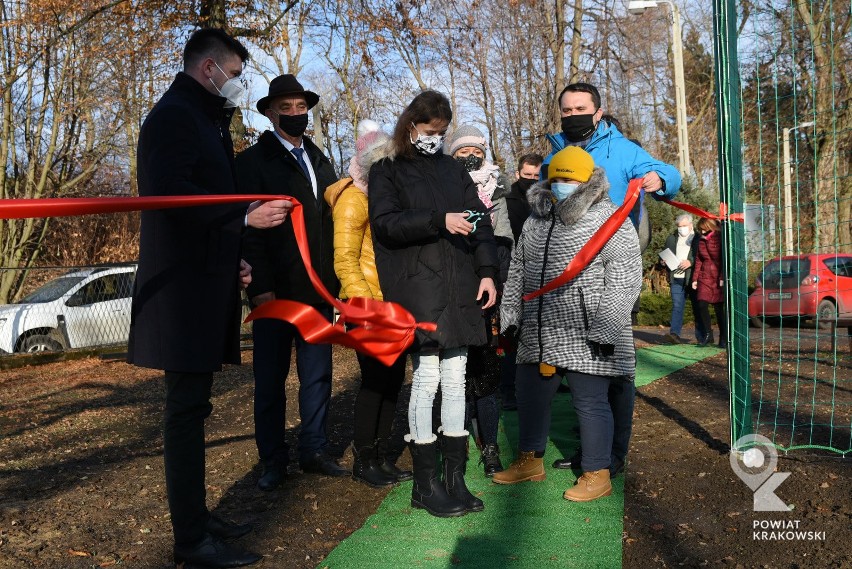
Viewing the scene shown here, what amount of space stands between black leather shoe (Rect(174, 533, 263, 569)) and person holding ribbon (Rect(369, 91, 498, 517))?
3.29 ft

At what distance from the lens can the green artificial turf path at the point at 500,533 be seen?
3787mm

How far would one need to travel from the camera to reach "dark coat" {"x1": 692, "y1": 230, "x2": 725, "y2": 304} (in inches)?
474

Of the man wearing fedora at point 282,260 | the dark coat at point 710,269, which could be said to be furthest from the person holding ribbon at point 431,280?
the dark coat at point 710,269

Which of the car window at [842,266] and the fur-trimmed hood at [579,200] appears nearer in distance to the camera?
the fur-trimmed hood at [579,200]

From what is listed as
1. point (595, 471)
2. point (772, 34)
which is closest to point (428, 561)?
point (595, 471)

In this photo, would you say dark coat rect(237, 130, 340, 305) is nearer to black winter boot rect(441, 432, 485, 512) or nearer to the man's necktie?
the man's necktie

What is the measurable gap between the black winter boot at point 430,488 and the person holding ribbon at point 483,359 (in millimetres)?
864

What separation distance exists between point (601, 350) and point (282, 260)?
1.84 meters

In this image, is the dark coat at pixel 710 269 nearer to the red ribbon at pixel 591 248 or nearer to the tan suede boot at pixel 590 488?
the red ribbon at pixel 591 248

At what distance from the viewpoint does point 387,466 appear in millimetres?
5102

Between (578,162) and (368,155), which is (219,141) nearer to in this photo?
(368,155)

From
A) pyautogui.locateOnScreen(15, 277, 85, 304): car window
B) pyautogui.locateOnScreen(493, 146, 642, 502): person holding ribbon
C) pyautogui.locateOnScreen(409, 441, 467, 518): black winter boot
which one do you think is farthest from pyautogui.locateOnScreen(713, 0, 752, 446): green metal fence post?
pyautogui.locateOnScreen(15, 277, 85, 304): car window

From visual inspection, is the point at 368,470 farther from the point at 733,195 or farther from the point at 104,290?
the point at 104,290

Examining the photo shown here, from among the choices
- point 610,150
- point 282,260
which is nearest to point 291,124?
point 282,260
